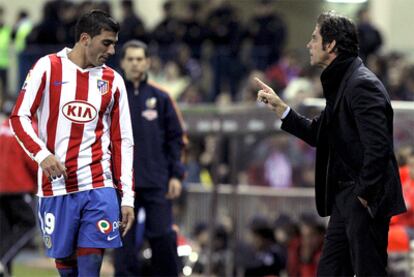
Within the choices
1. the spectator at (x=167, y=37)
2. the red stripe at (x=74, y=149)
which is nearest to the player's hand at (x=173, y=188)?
the red stripe at (x=74, y=149)

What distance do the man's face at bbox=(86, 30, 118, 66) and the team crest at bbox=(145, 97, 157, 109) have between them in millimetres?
2488

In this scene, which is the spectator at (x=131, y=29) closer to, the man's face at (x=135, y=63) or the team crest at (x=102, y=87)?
the man's face at (x=135, y=63)

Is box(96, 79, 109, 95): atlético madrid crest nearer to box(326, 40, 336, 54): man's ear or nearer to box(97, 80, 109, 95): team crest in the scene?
box(97, 80, 109, 95): team crest

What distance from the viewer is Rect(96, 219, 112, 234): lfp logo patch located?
8.94 meters

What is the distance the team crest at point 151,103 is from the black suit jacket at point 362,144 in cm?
264

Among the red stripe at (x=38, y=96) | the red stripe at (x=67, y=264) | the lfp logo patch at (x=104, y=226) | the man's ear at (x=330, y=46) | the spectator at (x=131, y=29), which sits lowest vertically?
the red stripe at (x=67, y=264)

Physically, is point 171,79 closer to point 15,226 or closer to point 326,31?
point 15,226

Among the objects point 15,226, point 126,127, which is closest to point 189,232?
point 15,226

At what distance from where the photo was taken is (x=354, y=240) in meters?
8.79

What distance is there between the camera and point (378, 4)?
2603cm

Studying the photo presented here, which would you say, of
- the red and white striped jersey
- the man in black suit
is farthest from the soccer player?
the man in black suit

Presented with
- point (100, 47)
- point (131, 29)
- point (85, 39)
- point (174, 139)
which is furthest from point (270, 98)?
point (131, 29)

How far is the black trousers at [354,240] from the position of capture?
345 inches

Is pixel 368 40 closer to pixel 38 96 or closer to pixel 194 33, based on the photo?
pixel 194 33
